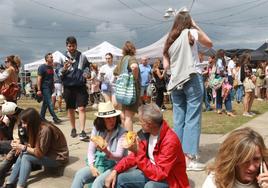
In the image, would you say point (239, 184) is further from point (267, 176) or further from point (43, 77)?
point (43, 77)

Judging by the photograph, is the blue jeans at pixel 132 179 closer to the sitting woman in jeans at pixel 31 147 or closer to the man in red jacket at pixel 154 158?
the man in red jacket at pixel 154 158

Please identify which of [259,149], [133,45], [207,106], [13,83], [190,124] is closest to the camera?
[259,149]

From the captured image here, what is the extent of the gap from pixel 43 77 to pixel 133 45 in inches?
139

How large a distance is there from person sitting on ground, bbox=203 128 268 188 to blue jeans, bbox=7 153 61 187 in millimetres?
3169

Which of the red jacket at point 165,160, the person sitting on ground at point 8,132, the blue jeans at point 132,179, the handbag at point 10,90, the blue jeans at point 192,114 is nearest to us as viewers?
the red jacket at point 165,160

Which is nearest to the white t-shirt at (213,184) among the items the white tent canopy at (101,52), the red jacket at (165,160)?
the red jacket at (165,160)

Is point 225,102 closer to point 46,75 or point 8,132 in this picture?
point 46,75

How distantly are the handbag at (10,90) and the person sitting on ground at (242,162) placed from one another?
598 centimetres

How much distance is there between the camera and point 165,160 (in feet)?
11.5

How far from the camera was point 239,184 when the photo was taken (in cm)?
248

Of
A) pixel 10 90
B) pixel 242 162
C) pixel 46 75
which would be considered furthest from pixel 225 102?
pixel 242 162

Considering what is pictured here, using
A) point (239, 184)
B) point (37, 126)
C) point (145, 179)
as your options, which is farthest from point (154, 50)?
point (239, 184)

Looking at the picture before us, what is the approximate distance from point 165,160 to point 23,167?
90.4 inches

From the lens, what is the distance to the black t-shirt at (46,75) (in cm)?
916
